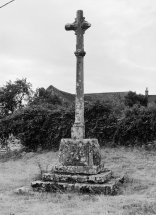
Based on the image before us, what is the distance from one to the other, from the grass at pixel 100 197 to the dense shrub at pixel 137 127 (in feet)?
2.09

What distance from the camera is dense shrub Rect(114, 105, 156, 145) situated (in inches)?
382

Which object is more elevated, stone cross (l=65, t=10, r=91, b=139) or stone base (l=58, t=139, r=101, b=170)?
stone cross (l=65, t=10, r=91, b=139)

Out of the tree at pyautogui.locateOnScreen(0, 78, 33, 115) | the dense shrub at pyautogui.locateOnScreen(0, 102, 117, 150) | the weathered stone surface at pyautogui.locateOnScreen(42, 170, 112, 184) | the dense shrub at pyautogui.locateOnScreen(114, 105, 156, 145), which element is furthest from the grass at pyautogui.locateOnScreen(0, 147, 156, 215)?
the tree at pyautogui.locateOnScreen(0, 78, 33, 115)

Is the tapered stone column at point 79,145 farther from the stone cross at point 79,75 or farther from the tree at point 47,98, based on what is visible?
the tree at point 47,98

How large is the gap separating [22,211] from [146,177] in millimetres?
3701

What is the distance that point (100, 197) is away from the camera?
17.0ft

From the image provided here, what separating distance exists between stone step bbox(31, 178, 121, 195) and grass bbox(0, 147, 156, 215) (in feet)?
0.72

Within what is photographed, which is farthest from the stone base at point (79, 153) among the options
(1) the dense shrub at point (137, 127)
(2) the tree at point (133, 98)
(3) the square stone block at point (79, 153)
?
(2) the tree at point (133, 98)

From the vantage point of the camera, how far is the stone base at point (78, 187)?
5.62 metres

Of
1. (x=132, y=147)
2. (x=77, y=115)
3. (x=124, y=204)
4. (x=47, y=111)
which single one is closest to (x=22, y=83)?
(x=47, y=111)

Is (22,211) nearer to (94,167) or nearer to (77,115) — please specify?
(94,167)

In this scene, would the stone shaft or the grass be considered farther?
the stone shaft

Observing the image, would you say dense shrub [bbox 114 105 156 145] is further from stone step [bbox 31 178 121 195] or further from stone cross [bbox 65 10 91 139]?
stone step [bbox 31 178 121 195]

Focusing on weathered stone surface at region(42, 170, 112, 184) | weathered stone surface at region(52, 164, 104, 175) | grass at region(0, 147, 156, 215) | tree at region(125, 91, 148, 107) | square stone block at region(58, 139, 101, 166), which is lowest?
grass at region(0, 147, 156, 215)
